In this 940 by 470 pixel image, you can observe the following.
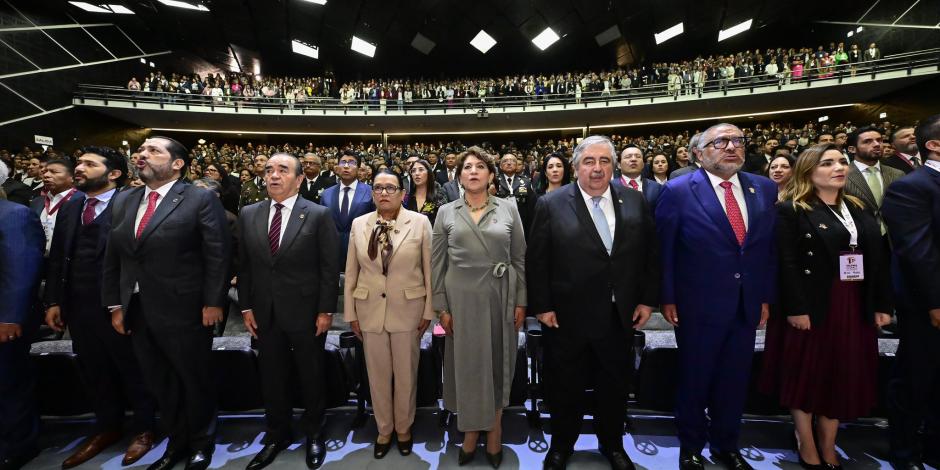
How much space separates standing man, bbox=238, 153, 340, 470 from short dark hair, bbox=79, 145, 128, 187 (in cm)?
103

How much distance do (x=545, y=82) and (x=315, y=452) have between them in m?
17.7

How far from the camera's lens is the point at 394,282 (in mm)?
2199

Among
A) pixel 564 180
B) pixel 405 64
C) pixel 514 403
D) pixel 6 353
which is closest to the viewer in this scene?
pixel 6 353

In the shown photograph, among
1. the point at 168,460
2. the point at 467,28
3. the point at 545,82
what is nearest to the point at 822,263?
the point at 168,460

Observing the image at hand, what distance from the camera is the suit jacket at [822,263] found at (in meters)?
1.95

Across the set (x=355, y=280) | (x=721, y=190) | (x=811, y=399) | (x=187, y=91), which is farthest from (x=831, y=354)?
(x=187, y=91)

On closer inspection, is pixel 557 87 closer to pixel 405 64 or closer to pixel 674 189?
pixel 405 64

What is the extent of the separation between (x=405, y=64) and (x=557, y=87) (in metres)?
7.38

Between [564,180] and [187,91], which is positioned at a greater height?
[187,91]

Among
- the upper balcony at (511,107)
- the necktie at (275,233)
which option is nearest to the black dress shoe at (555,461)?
the necktie at (275,233)

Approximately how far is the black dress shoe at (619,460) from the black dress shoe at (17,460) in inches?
137

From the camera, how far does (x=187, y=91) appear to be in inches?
615

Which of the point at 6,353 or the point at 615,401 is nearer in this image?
the point at 615,401

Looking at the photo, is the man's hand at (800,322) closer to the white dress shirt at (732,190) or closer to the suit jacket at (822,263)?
the suit jacket at (822,263)
